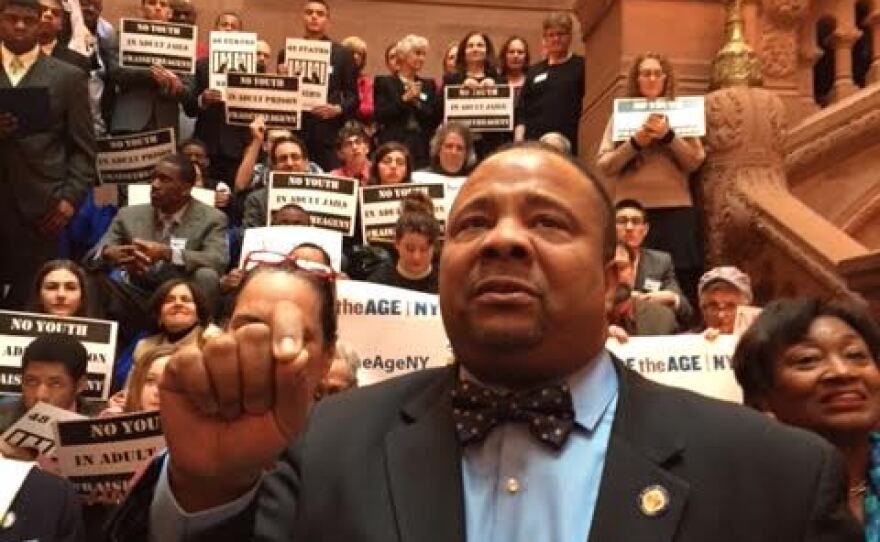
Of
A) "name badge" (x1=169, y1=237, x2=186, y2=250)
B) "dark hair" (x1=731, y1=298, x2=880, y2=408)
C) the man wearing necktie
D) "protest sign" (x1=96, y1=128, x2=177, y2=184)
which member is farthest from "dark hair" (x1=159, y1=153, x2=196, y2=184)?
the man wearing necktie

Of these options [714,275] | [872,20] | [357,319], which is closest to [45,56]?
[357,319]

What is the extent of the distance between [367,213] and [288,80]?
5.82 ft

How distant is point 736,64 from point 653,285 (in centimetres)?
262

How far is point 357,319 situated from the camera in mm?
6695

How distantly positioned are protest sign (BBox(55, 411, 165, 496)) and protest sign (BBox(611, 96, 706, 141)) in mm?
4671

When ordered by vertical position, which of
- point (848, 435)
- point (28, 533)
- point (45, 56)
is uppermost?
point (45, 56)

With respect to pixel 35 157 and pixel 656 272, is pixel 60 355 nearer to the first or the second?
pixel 35 157

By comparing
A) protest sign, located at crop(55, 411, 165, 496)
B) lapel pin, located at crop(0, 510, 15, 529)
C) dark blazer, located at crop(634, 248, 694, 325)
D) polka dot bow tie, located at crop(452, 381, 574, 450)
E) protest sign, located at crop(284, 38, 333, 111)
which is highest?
protest sign, located at crop(284, 38, 333, 111)

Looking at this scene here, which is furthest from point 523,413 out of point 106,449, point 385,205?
point 385,205

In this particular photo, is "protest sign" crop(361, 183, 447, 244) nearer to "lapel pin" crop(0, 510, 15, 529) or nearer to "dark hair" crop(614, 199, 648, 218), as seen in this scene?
"dark hair" crop(614, 199, 648, 218)

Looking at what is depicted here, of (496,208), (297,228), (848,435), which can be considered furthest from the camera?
(297,228)

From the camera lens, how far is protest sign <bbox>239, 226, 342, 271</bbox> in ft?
23.8

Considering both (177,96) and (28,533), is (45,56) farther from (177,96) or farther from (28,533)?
(28,533)

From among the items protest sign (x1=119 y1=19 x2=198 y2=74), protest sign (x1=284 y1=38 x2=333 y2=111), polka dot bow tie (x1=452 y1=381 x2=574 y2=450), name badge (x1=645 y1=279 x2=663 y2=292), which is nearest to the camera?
polka dot bow tie (x1=452 y1=381 x2=574 y2=450)
